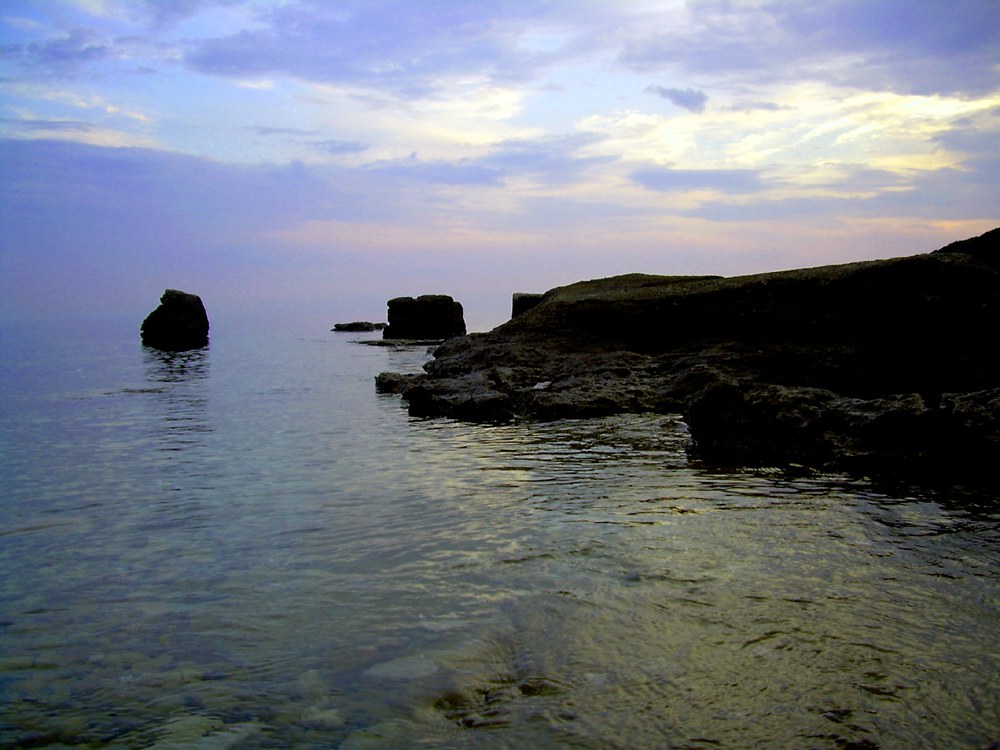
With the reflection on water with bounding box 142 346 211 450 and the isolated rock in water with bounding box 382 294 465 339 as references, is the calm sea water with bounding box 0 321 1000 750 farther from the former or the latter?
the isolated rock in water with bounding box 382 294 465 339

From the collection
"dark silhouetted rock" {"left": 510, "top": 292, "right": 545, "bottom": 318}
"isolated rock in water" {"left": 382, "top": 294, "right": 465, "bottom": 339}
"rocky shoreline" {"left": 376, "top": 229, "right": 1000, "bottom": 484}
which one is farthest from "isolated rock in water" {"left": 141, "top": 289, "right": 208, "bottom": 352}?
"rocky shoreline" {"left": 376, "top": 229, "right": 1000, "bottom": 484}

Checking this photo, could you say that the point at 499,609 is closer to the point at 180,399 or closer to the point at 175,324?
the point at 180,399

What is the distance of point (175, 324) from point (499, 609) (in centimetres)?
4680

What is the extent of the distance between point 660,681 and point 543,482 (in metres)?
3.83

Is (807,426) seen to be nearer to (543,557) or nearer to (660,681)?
(543,557)

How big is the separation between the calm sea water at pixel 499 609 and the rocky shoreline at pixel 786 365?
970 millimetres

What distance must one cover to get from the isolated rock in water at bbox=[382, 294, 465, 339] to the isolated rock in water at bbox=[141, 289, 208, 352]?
13755 millimetres

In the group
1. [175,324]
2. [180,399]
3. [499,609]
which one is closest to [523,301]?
[180,399]

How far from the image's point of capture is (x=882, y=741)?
253 centimetres

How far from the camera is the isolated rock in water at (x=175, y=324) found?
149ft

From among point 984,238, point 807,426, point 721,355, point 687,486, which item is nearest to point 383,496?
point 687,486

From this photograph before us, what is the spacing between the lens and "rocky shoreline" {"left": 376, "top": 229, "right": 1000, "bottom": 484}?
6.90m

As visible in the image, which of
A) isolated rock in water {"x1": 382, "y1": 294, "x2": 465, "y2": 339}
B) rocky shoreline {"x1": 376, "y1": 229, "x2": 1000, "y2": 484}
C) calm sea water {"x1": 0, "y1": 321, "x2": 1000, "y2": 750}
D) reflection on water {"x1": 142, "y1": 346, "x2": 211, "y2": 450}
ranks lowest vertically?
calm sea water {"x1": 0, "y1": 321, "x2": 1000, "y2": 750}

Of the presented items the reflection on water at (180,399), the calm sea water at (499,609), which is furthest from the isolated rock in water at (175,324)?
the calm sea water at (499,609)
